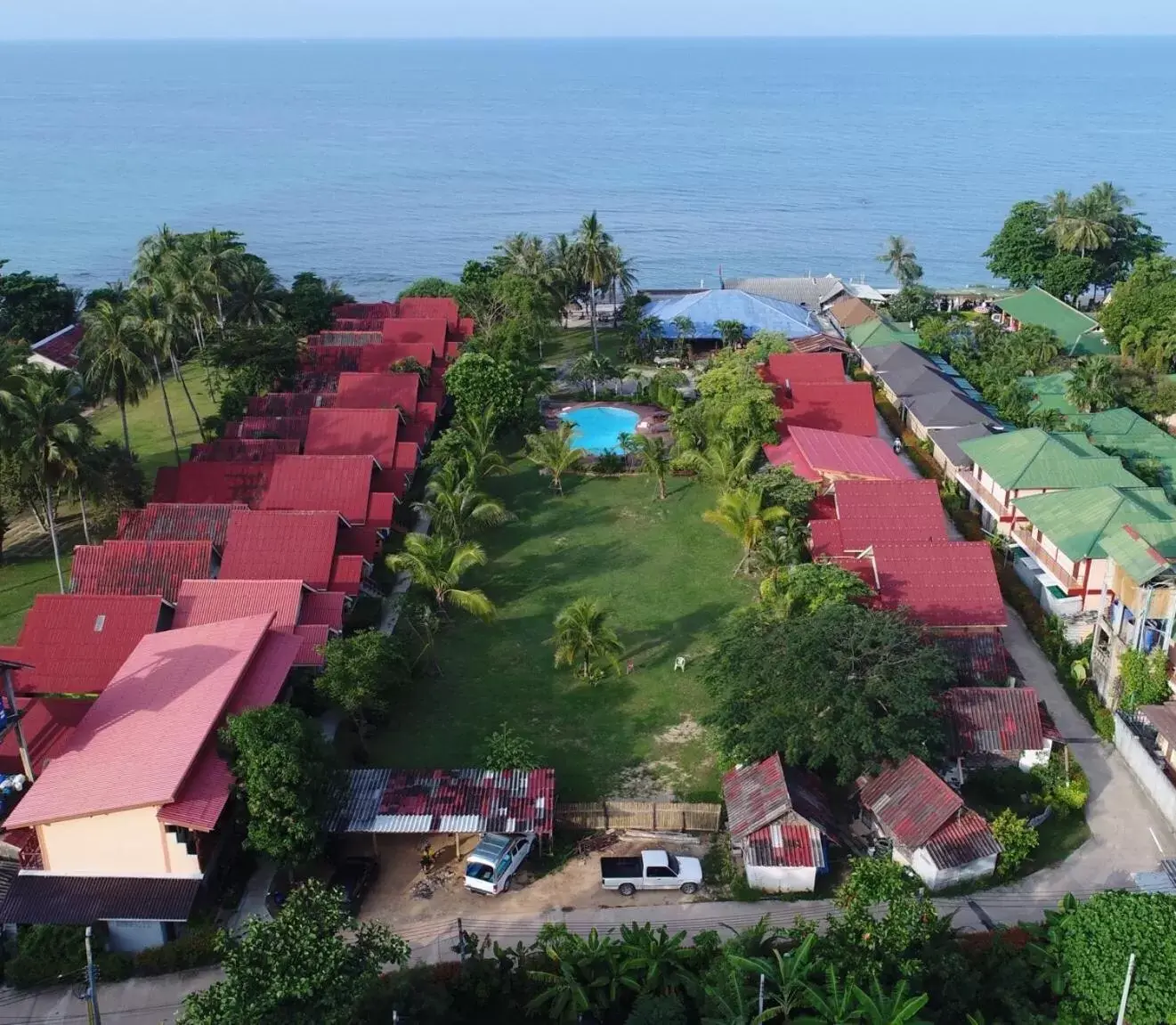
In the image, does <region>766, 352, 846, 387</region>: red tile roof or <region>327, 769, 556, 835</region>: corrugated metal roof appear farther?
<region>766, 352, 846, 387</region>: red tile roof

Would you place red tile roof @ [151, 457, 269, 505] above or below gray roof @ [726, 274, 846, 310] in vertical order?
below

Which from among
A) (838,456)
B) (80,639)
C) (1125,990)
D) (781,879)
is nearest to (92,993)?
(80,639)

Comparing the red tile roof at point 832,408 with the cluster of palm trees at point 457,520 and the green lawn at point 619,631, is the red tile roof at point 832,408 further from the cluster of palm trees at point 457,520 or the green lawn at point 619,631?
the cluster of palm trees at point 457,520

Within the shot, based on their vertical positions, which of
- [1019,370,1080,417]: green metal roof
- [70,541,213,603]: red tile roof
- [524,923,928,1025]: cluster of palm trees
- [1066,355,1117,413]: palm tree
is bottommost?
[524,923,928,1025]: cluster of palm trees

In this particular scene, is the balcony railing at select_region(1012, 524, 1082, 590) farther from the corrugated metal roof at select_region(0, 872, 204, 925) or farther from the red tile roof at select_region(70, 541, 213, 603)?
the red tile roof at select_region(70, 541, 213, 603)

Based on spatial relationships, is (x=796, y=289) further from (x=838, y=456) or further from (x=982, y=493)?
(x=982, y=493)

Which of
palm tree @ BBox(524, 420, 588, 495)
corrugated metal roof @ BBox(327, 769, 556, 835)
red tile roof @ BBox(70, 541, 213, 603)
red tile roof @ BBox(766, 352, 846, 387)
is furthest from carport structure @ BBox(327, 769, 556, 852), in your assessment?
red tile roof @ BBox(766, 352, 846, 387)
